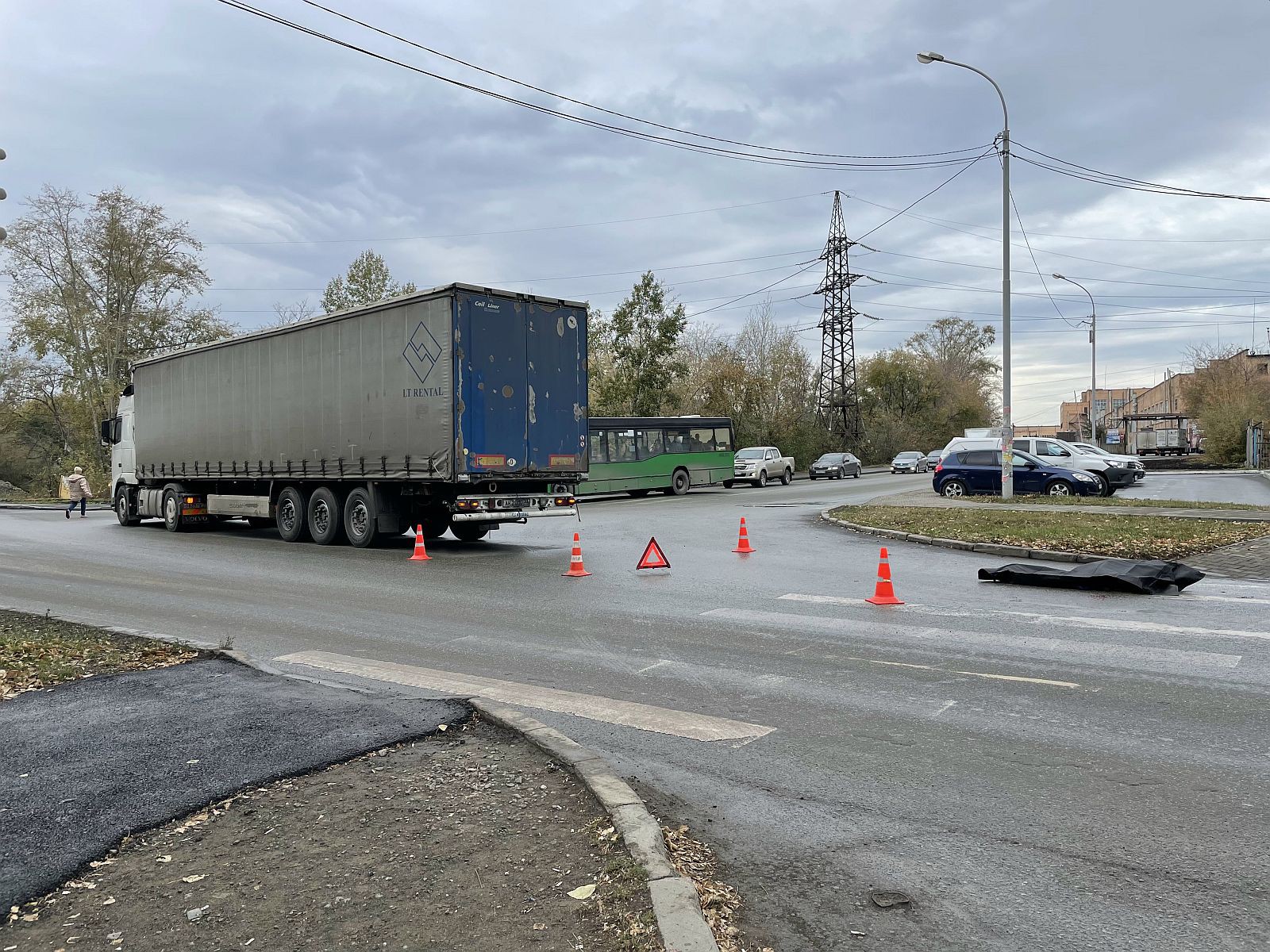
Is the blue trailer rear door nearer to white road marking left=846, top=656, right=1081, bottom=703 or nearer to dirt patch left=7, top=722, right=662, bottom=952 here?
white road marking left=846, top=656, right=1081, bottom=703

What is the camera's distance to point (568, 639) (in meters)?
8.09

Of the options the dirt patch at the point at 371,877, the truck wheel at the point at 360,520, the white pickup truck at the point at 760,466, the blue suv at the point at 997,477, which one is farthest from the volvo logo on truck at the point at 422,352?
the white pickup truck at the point at 760,466

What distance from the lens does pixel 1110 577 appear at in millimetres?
10328

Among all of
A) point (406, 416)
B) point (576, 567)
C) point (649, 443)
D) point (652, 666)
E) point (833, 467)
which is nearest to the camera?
point (652, 666)

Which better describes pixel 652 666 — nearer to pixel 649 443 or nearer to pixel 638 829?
pixel 638 829

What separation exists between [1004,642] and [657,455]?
2654 centimetres

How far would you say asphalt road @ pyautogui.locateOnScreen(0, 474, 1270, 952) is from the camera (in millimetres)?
3332

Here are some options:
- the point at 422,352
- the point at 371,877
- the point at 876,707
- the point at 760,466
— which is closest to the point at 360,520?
the point at 422,352

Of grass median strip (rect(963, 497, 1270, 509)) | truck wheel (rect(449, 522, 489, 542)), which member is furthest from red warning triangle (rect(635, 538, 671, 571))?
grass median strip (rect(963, 497, 1270, 509))

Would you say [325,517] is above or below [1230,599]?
above

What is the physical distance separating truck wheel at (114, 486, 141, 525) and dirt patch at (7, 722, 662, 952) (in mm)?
22752

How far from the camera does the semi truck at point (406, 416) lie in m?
14.7

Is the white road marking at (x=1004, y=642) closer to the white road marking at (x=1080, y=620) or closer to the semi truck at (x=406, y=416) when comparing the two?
the white road marking at (x=1080, y=620)

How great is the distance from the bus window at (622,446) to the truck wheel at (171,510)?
14.4 metres
